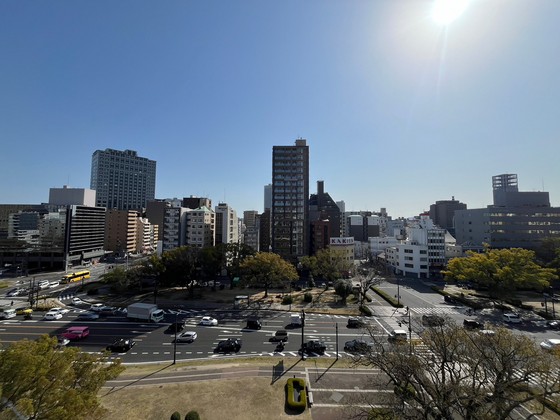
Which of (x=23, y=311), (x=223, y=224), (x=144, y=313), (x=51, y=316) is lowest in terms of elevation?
(x=51, y=316)

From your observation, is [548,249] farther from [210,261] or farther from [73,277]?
[73,277]

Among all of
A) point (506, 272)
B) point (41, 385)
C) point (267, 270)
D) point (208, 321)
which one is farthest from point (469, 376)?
point (506, 272)

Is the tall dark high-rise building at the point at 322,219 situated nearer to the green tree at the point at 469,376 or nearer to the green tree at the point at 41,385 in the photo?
the green tree at the point at 469,376

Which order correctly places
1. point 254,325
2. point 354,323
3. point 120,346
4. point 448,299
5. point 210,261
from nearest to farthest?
point 120,346 < point 254,325 < point 354,323 < point 448,299 < point 210,261

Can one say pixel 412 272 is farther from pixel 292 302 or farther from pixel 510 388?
pixel 510 388

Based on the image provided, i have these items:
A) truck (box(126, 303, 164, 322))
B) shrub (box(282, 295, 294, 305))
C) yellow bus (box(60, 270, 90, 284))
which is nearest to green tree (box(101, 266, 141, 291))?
truck (box(126, 303, 164, 322))

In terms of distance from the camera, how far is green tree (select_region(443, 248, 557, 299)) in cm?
5581

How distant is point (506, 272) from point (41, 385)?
229 ft

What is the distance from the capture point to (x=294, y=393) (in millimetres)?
25469

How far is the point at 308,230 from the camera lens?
9938 centimetres

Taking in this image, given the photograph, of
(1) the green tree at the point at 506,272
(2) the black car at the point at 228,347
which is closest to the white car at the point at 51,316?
(2) the black car at the point at 228,347

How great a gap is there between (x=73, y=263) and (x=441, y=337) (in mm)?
125230

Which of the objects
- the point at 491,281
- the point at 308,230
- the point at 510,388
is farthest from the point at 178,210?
the point at 510,388

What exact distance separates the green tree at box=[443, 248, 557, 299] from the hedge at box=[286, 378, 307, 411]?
50.4 metres
